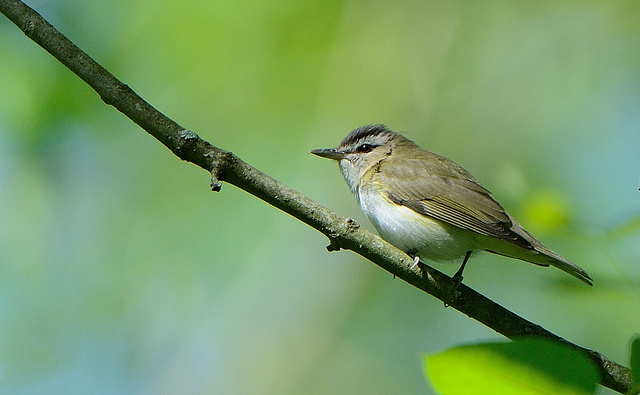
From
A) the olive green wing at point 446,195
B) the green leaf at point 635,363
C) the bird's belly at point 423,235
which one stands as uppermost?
the olive green wing at point 446,195

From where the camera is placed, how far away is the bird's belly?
439 centimetres

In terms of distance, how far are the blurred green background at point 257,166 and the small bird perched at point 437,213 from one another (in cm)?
130

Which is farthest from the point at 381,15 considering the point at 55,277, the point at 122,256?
the point at 55,277

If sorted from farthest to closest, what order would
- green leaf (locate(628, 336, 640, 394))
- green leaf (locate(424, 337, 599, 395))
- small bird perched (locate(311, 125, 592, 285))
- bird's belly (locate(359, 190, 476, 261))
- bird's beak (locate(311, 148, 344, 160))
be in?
1. bird's beak (locate(311, 148, 344, 160))
2. bird's belly (locate(359, 190, 476, 261))
3. small bird perched (locate(311, 125, 592, 285))
4. green leaf (locate(628, 336, 640, 394))
5. green leaf (locate(424, 337, 599, 395))

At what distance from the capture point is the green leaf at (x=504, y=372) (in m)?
0.94

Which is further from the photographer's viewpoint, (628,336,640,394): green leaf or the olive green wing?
the olive green wing

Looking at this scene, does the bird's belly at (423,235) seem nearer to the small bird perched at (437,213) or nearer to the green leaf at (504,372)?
the small bird perched at (437,213)

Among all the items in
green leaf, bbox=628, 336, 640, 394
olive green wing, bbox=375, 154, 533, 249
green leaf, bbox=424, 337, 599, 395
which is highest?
olive green wing, bbox=375, 154, 533, 249

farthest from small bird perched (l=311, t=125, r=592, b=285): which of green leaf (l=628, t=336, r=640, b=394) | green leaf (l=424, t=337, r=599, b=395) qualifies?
green leaf (l=424, t=337, r=599, b=395)

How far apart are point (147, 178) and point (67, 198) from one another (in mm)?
837

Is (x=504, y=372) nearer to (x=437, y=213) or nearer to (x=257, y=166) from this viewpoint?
(x=437, y=213)

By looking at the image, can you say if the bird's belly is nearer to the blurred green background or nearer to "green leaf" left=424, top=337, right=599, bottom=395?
the blurred green background

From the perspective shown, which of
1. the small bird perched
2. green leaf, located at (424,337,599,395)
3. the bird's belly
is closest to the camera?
green leaf, located at (424,337,599,395)

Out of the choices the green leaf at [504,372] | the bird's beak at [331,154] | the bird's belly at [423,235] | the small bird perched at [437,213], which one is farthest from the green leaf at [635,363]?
the bird's beak at [331,154]
